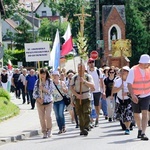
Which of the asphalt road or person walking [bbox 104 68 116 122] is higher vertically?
person walking [bbox 104 68 116 122]

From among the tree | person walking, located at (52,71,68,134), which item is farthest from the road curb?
the tree

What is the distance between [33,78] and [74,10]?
45.1 meters

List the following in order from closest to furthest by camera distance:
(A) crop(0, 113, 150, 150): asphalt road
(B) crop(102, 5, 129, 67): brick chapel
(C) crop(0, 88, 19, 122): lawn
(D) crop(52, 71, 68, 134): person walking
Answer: (A) crop(0, 113, 150, 150): asphalt road, (D) crop(52, 71, 68, 134): person walking, (C) crop(0, 88, 19, 122): lawn, (B) crop(102, 5, 129, 67): brick chapel

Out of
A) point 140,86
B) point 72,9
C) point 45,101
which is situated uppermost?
point 72,9

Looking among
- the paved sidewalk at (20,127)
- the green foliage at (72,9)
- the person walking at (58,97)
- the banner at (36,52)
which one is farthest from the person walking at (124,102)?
the green foliage at (72,9)

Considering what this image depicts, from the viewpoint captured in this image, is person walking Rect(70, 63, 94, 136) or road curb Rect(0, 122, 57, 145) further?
person walking Rect(70, 63, 94, 136)

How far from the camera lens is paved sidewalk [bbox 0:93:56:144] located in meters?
17.0

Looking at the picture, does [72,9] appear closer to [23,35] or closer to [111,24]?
[23,35]

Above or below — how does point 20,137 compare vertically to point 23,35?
below

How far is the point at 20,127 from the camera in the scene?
19.4m

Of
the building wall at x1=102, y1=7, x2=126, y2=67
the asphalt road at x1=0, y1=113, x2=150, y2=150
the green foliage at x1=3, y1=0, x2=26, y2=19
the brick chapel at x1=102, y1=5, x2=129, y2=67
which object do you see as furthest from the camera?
the brick chapel at x1=102, y1=5, x2=129, y2=67

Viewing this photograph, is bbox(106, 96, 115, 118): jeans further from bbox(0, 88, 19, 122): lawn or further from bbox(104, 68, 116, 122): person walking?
bbox(0, 88, 19, 122): lawn

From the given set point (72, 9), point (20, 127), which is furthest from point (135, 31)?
point (20, 127)

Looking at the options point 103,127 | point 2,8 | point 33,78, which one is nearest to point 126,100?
point 103,127
